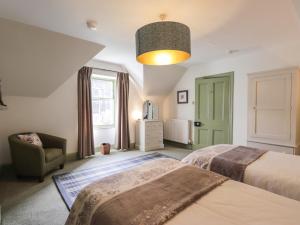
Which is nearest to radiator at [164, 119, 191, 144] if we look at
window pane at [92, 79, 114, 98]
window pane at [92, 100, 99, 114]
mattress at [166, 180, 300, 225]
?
window pane at [92, 79, 114, 98]

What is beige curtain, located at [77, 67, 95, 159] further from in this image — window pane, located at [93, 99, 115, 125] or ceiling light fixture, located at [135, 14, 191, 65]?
ceiling light fixture, located at [135, 14, 191, 65]

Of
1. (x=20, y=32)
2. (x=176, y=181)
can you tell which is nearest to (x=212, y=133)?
(x=176, y=181)

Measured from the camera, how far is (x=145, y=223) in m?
0.87

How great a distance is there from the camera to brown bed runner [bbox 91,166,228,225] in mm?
924

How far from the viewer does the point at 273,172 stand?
5.24ft

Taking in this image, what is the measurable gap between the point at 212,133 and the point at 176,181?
3.23 metres

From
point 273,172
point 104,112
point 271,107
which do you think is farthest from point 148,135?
point 273,172

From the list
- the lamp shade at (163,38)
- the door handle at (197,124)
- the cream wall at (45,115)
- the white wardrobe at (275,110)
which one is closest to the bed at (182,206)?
the lamp shade at (163,38)

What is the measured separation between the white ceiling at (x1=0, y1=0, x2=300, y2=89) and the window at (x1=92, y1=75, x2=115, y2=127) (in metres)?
1.62

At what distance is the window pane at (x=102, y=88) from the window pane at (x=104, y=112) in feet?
0.48

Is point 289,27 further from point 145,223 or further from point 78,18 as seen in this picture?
point 145,223

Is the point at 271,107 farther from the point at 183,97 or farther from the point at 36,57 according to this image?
the point at 36,57

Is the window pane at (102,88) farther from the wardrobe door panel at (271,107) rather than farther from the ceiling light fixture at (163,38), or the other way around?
the wardrobe door panel at (271,107)

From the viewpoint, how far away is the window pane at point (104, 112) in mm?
4484
